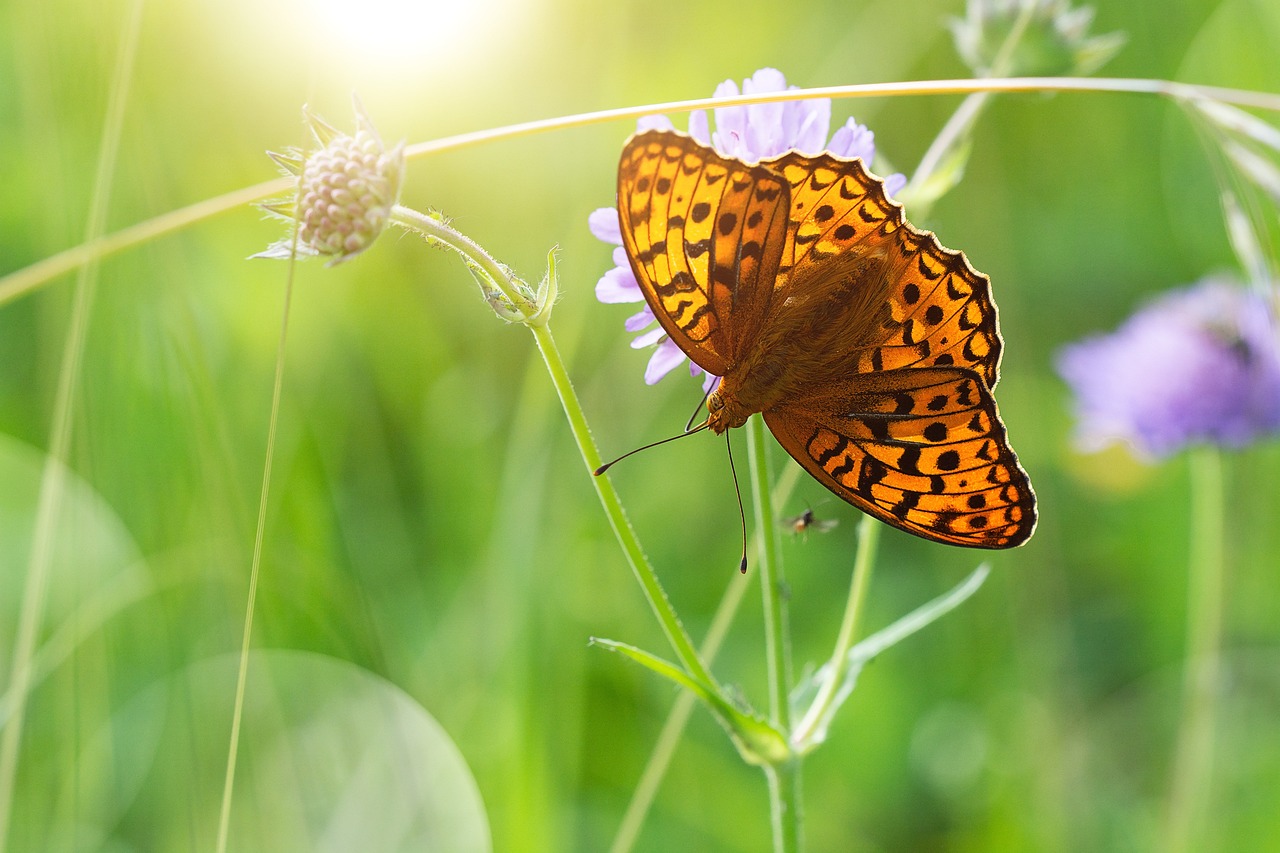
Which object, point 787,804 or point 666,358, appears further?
point 666,358

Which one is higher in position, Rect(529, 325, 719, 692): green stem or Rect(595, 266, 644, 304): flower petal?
Rect(595, 266, 644, 304): flower petal

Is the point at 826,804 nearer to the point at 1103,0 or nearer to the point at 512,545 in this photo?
the point at 512,545

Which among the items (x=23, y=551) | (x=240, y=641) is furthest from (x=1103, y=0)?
(x=23, y=551)

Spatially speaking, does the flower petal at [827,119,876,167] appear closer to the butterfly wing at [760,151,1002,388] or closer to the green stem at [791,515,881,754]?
the butterfly wing at [760,151,1002,388]

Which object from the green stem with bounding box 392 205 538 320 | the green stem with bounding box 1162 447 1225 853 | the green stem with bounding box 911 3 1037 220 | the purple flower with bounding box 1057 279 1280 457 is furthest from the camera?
the purple flower with bounding box 1057 279 1280 457

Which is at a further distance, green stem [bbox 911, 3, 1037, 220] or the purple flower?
the purple flower

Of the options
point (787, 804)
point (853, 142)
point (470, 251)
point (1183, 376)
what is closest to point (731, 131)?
point (853, 142)

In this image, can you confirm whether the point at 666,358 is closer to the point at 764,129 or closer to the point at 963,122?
the point at 764,129

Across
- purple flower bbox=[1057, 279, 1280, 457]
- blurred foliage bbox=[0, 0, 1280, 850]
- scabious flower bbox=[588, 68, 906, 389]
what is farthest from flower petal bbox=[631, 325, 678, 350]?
purple flower bbox=[1057, 279, 1280, 457]
